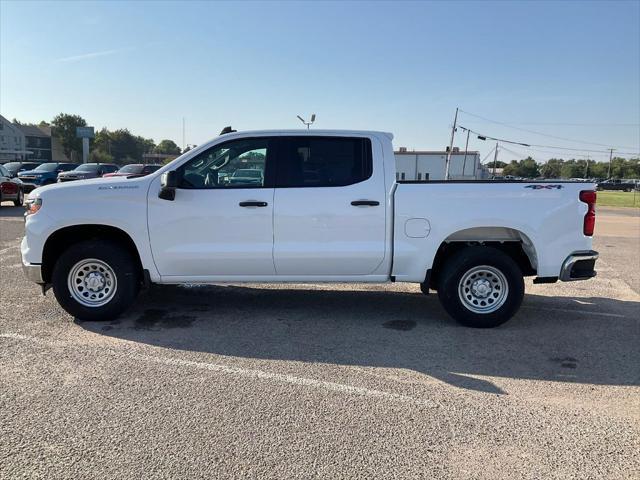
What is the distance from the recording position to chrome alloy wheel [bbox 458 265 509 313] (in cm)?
550

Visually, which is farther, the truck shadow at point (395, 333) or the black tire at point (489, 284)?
the black tire at point (489, 284)

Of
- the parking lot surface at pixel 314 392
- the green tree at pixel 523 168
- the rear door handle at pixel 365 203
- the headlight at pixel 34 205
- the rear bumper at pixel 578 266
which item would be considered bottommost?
the parking lot surface at pixel 314 392

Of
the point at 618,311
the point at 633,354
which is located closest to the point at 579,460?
the point at 633,354

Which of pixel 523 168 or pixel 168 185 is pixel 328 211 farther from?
pixel 523 168

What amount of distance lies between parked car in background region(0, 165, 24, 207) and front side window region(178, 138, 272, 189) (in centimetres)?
1684

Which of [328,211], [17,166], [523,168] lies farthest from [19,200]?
[523,168]

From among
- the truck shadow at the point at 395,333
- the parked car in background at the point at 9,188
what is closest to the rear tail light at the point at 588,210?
the truck shadow at the point at 395,333

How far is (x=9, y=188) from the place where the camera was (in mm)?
19234

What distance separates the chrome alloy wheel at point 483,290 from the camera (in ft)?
18.0

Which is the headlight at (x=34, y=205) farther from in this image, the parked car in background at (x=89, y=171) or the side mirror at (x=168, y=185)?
the parked car in background at (x=89, y=171)

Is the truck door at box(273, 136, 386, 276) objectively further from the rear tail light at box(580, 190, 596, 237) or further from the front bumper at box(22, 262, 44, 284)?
the front bumper at box(22, 262, 44, 284)

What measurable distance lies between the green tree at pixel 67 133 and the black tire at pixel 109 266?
393 ft

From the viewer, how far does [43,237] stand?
536 cm

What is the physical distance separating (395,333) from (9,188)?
18850 millimetres
